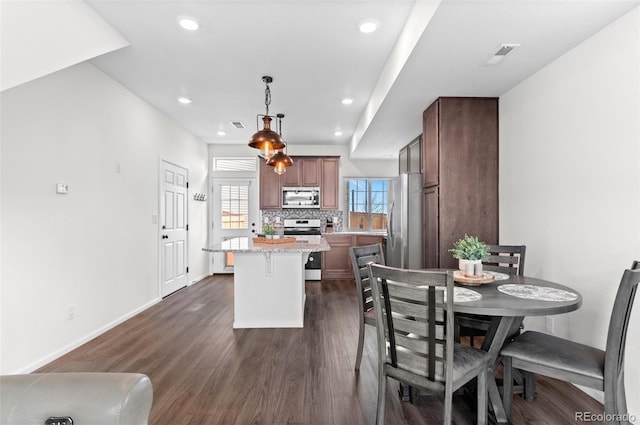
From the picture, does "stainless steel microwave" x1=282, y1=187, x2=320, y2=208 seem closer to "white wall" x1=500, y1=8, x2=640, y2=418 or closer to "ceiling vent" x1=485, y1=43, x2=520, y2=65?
"white wall" x1=500, y1=8, x2=640, y2=418

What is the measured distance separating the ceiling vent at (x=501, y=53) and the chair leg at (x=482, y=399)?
2.16 metres

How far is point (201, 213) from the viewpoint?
6.34 meters

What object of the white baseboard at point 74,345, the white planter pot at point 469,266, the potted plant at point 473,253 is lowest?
the white baseboard at point 74,345

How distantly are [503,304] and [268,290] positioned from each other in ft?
8.11

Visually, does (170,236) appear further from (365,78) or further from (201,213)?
(365,78)

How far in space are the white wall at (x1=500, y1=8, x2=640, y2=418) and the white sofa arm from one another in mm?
2626

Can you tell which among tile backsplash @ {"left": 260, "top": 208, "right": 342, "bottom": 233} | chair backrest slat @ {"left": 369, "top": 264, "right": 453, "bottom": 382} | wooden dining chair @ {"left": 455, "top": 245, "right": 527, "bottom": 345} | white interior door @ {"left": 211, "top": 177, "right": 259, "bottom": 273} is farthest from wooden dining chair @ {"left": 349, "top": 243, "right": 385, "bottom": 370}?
white interior door @ {"left": 211, "top": 177, "right": 259, "bottom": 273}

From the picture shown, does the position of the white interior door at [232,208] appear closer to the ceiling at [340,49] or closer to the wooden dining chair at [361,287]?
the ceiling at [340,49]

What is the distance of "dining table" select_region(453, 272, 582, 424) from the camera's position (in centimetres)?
164

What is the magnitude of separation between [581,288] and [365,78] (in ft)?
8.88

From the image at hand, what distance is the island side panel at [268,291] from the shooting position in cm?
358

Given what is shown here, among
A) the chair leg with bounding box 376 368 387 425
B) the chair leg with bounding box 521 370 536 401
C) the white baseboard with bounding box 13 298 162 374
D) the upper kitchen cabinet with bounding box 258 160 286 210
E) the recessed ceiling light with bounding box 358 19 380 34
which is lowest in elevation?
the white baseboard with bounding box 13 298 162 374

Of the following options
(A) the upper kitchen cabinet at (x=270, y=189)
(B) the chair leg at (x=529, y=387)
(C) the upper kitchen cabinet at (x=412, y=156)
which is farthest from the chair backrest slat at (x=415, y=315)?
(A) the upper kitchen cabinet at (x=270, y=189)

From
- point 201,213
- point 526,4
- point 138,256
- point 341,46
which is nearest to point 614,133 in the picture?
point 526,4
